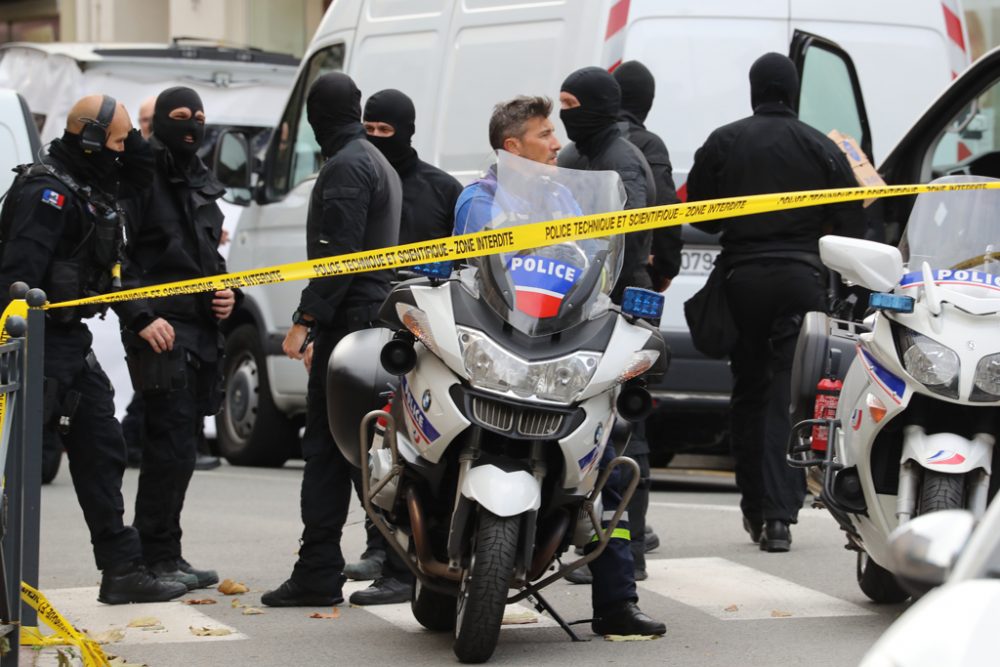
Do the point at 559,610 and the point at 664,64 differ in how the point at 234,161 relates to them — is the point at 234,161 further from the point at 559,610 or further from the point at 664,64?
the point at 559,610

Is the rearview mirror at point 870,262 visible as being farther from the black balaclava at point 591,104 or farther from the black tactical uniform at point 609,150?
the black balaclava at point 591,104

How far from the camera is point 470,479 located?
5.63m

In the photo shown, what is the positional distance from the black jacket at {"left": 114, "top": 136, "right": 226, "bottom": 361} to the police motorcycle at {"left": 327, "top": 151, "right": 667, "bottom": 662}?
4.94 feet

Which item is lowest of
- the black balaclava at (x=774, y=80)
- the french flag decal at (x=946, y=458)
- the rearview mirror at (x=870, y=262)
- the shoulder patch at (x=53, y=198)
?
the french flag decal at (x=946, y=458)

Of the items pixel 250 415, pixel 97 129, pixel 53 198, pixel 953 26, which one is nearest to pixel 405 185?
pixel 97 129

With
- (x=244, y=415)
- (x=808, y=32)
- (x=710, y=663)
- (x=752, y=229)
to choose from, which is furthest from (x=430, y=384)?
(x=244, y=415)

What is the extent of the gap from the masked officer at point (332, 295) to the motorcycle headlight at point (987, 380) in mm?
2153

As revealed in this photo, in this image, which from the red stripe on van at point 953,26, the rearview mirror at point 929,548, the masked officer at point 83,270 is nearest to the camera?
the rearview mirror at point 929,548

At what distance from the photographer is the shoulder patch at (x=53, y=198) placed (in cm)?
673

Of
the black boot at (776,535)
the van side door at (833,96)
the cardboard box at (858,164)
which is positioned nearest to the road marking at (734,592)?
the black boot at (776,535)

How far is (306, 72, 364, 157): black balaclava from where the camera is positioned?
24.0ft

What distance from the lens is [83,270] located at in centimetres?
686

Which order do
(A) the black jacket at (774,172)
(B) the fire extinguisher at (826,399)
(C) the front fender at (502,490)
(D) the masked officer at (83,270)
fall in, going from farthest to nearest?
(A) the black jacket at (774,172)
(B) the fire extinguisher at (826,399)
(D) the masked officer at (83,270)
(C) the front fender at (502,490)

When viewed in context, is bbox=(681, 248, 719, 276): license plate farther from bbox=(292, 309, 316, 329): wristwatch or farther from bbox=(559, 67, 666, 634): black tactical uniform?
bbox=(292, 309, 316, 329): wristwatch
